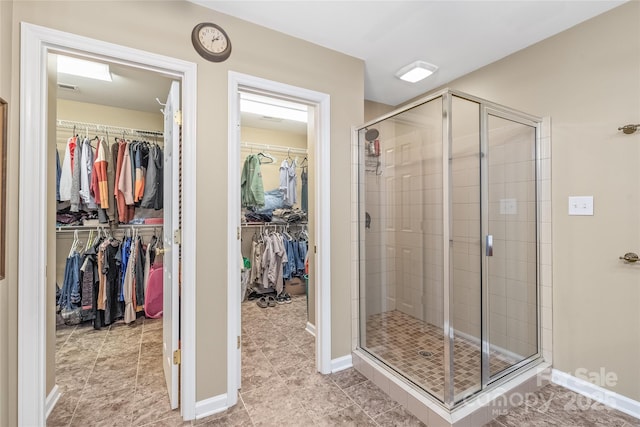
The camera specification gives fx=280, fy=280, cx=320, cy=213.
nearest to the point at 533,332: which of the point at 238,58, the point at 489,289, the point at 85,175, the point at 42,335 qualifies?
the point at 489,289

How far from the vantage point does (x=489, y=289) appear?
1935mm

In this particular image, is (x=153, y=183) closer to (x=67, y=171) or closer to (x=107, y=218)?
(x=107, y=218)

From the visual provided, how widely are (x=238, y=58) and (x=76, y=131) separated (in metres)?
2.55

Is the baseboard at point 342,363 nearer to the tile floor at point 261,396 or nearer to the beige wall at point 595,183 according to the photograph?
the tile floor at point 261,396

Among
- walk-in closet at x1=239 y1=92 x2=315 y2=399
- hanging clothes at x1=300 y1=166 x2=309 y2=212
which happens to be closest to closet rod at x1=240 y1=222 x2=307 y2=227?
walk-in closet at x1=239 y1=92 x2=315 y2=399

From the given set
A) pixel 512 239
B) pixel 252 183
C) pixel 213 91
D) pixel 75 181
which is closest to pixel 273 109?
pixel 252 183

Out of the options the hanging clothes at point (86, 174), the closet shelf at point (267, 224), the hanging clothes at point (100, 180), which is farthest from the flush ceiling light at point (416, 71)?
the hanging clothes at point (86, 174)

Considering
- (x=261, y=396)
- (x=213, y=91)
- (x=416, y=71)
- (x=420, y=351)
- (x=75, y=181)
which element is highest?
(x=416, y=71)

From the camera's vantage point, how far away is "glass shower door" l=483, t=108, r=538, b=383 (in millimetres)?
1965

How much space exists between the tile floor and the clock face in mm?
2246

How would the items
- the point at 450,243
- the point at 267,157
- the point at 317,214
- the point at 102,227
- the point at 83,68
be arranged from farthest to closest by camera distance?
the point at 267,157 → the point at 102,227 → the point at 83,68 → the point at 317,214 → the point at 450,243

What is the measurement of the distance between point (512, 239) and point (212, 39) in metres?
2.50

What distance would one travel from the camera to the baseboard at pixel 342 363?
7.10ft

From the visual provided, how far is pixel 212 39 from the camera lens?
5.69ft
